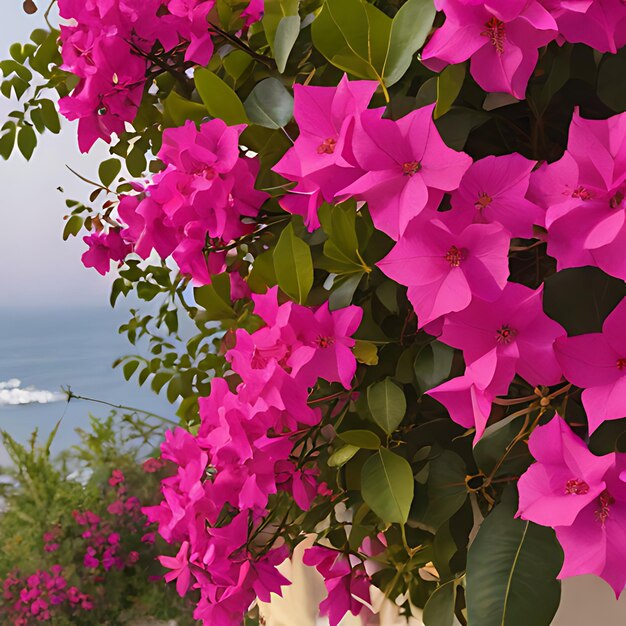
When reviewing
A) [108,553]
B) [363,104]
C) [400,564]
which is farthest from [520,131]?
[108,553]

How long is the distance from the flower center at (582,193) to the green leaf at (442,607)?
9.6 inches

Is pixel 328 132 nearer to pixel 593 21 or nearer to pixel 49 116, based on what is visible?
pixel 593 21

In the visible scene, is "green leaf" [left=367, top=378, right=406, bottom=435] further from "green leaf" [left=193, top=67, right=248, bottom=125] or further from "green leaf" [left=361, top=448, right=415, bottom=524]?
"green leaf" [left=193, top=67, right=248, bottom=125]

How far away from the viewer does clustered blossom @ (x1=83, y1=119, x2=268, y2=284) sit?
386 millimetres

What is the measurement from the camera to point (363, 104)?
0.29 metres

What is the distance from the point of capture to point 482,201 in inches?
10.9

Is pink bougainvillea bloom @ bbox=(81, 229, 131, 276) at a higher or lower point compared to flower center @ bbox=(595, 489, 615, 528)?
higher

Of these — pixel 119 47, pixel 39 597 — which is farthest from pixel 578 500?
pixel 39 597

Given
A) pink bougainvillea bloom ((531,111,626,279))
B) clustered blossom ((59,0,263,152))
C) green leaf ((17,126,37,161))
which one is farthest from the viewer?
green leaf ((17,126,37,161))

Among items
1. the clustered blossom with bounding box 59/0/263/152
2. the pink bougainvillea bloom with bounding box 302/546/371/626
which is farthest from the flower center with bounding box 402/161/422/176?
the pink bougainvillea bloom with bounding box 302/546/371/626

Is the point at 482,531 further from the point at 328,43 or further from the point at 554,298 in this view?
the point at 328,43

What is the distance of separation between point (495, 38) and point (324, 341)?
0.54ft

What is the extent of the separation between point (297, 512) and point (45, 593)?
3.59 feet

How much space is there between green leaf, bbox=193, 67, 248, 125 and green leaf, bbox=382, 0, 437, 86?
12 centimetres
